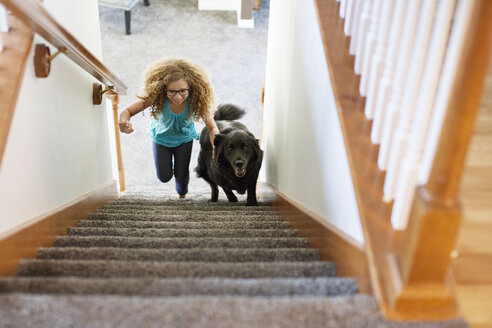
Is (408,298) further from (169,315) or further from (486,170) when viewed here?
(486,170)

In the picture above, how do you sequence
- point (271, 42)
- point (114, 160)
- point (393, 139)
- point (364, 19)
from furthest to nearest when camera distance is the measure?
point (114, 160) < point (271, 42) < point (364, 19) < point (393, 139)

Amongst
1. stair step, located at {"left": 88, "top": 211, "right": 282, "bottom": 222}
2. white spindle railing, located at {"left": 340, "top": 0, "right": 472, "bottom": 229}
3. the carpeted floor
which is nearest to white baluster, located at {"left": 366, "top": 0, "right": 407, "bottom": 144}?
white spindle railing, located at {"left": 340, "top": 0, "right": 472, "bottom": 229}

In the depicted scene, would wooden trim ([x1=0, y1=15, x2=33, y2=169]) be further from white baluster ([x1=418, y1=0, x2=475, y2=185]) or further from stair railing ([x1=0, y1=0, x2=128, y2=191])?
white baluster ([x1=418, y1=0, x2=475, y2=185])

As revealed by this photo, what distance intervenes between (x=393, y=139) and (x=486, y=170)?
556 mm

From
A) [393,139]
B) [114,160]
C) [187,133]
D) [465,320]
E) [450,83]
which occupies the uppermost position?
[450,83]

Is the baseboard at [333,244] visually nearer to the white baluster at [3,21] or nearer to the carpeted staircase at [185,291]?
the carpeted staircase at [185,291]

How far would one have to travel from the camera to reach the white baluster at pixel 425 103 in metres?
0.94

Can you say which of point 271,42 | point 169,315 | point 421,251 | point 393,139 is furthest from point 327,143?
point 271,42

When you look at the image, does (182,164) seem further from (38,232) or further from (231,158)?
(38,232)

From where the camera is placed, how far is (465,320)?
965 mm

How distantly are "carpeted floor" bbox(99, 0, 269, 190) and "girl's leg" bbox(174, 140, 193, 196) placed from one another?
1257 mm

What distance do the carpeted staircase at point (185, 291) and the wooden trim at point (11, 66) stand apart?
482mm

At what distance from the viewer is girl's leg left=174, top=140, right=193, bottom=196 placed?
3.23 metres

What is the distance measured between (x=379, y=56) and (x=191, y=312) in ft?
3.11
